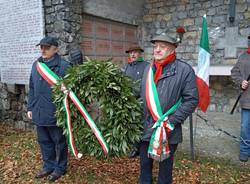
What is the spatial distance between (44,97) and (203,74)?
220cm

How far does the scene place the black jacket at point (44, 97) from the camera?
121 inches

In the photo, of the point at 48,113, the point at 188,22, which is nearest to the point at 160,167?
the point at 48,113

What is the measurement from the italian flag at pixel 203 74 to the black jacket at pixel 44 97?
1859mm

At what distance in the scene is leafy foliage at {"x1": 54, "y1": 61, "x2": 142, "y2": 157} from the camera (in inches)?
99.2

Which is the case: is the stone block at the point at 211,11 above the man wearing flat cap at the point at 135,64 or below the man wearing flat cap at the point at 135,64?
above

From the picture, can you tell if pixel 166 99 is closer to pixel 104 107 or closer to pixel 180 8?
pixel 104 107

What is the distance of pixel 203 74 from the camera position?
11.5 ft

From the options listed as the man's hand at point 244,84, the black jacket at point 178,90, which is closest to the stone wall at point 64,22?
the black jacket at point 178,90

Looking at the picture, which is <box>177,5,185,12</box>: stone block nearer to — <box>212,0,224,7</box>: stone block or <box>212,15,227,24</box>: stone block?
<box>212,0,224,7</box>: stone block

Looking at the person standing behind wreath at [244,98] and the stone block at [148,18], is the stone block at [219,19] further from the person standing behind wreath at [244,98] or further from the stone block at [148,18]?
the person standing behind wreath at [244,98]

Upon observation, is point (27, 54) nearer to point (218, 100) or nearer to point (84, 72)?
point (84, 72)

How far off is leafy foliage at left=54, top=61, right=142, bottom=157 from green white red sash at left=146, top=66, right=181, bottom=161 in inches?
7.8

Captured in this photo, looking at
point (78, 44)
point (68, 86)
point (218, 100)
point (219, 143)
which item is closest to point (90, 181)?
point (68, 86)

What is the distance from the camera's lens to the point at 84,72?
268 cm
